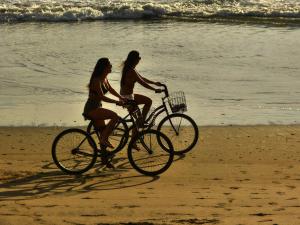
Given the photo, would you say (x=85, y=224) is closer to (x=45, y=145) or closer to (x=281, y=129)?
(x=45, y=145)

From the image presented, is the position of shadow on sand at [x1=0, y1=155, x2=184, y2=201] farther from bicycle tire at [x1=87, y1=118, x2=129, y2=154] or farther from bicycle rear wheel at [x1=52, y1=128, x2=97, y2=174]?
bicycle tire at [x1=87, y1=118, x2=129, y2=154]

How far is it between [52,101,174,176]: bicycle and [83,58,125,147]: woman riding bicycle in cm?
24

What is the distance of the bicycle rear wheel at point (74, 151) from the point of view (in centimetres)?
958

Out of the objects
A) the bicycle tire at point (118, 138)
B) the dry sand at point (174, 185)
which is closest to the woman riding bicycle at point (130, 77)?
the bicycle tire at point (118, 138)

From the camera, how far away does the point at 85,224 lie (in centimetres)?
704

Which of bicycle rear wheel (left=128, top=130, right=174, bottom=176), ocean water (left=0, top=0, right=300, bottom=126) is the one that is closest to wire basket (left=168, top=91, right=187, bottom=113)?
bicycle rear wheel (left=128, top=130, right=174, bottom=176)

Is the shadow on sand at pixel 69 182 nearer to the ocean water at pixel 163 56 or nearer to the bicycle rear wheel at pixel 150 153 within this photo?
the bicycle rear wheel at pixel 150 153

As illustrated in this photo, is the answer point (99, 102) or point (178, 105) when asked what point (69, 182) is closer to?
point (99, 102)

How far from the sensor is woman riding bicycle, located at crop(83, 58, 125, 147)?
30.7 feet

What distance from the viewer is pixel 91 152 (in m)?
9.71

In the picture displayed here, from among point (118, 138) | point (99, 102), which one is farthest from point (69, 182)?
point (118, 138)

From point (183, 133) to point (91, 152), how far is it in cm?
204

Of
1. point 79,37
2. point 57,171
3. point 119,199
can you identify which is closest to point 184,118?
point 57,171

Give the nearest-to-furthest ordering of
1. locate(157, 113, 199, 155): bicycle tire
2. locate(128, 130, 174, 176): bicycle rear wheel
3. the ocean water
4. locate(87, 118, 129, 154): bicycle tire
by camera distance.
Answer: locate(128, 130, 174, 176): bicycle rear wheel < locate(87, 118, 129, 154): bicycle tire < locate(157, 113, 199, 155): bicycle tire < the ocean water
